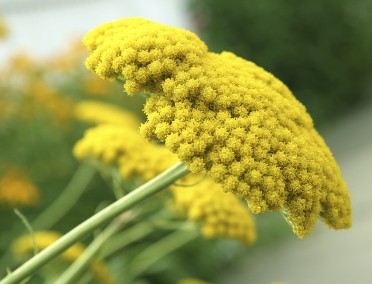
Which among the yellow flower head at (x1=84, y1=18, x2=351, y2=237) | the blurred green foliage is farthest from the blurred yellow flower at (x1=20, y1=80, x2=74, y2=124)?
the blurred green foliage

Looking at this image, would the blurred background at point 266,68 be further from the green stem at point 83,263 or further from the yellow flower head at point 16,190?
the green stem at point 83,263

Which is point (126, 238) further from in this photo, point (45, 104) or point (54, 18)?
point (54, 18)

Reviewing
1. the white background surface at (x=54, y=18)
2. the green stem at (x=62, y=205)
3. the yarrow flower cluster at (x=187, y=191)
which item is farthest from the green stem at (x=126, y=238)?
the white background surface at (x=54, y=18)

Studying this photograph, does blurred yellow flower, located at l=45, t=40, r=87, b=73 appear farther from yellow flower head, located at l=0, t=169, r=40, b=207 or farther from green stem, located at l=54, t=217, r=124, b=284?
green stem, located at l=54, t=217, r=124, b=284

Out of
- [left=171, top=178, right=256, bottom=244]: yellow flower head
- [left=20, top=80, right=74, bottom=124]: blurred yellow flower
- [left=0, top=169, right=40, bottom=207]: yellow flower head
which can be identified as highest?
[left=20, top=80, right=74, bottom=124]: blurred yellow flower

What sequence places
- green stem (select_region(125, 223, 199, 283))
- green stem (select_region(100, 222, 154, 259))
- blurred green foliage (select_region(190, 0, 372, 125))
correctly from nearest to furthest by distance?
green stem (select_region(100, 222, 154, 259)), green stem (select_region(125, 223, 199, 283)), blurred green foliage (select_region(190, 0, 372, 125))

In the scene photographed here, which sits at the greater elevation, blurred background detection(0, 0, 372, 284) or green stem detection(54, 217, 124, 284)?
blurred background detection(0, 0, 372, 284)

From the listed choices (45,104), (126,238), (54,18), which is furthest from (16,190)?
(54,18)
